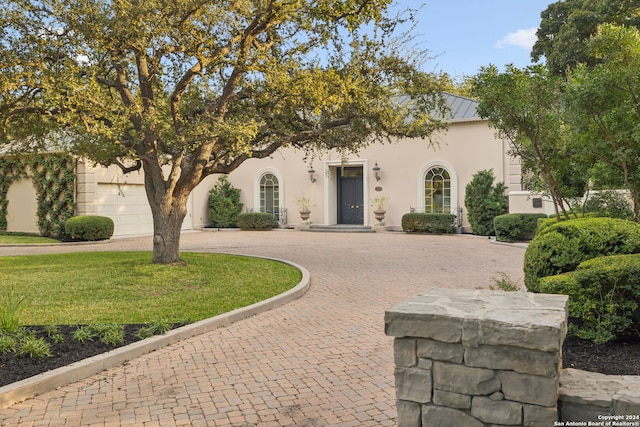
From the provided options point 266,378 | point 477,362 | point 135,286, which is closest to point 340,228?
point 135,286

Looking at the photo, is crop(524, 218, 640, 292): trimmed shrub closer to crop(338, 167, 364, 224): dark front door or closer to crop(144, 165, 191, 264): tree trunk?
crop(144, 165, 191, 264): tree trunk

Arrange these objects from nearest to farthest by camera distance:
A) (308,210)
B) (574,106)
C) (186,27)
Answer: (574,106), (186,27), (308,210)

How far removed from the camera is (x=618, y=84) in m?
5.38

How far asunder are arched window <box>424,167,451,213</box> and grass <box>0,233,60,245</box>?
14.5 meters

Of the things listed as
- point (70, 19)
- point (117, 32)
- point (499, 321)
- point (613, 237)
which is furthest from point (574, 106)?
point (70, 19)

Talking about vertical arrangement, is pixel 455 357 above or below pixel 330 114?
below

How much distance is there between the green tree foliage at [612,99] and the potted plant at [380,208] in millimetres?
14459

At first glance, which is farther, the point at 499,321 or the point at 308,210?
the point at 308,210

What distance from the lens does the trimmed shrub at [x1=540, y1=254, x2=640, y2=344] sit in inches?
166

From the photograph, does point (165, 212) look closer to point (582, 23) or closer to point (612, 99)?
point (612, 99)

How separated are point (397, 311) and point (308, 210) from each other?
1939 centimetres

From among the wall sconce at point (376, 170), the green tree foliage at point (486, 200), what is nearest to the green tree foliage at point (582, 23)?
the green tree foliage at point (486, 200)

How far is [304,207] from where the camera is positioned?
73.6 feet

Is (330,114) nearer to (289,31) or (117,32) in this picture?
(289,31)
